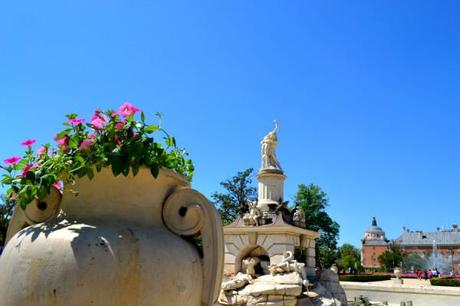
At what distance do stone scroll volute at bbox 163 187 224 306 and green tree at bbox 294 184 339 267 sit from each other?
3503 cm

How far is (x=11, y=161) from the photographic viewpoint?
3285 millimetres

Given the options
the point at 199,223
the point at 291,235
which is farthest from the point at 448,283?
the point at 199,223

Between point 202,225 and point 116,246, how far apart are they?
76 centimetres

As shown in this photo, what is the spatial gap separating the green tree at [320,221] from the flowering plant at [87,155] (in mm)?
35451

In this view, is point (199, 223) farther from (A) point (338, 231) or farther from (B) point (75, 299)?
(A) point (338, 231)

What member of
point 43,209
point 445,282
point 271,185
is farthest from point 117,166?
point 445,282

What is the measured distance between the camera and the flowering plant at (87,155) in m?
3.12

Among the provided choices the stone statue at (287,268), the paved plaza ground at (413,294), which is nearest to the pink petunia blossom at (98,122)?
the stone statue at (287,268)

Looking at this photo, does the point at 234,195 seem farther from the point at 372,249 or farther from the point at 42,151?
the point at 372,249

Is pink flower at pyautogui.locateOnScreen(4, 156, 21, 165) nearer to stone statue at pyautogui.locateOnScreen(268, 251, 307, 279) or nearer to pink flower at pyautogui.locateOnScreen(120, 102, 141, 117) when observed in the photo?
pink flower at pyautogui.locateOnScreen(120, 102, 141, 117)

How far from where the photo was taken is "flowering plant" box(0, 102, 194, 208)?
3.12 m

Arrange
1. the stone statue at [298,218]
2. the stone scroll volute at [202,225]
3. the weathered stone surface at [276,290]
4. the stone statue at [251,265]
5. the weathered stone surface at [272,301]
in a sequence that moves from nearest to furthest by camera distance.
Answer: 1. the stone scroll volute at [202,225]
2. the weathered stone surface at [272,301]
3. the weathered stone surface at [276,290]
4. the stone statue at [251,265]
5. the stone statue at [298,218]

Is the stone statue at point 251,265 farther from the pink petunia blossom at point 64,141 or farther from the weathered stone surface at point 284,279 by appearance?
the pink petunia blossom at point 64,141

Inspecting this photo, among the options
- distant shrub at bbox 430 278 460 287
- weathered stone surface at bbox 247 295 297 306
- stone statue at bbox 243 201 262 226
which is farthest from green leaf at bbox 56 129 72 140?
distant shrub at bbox 430 278 460 287
